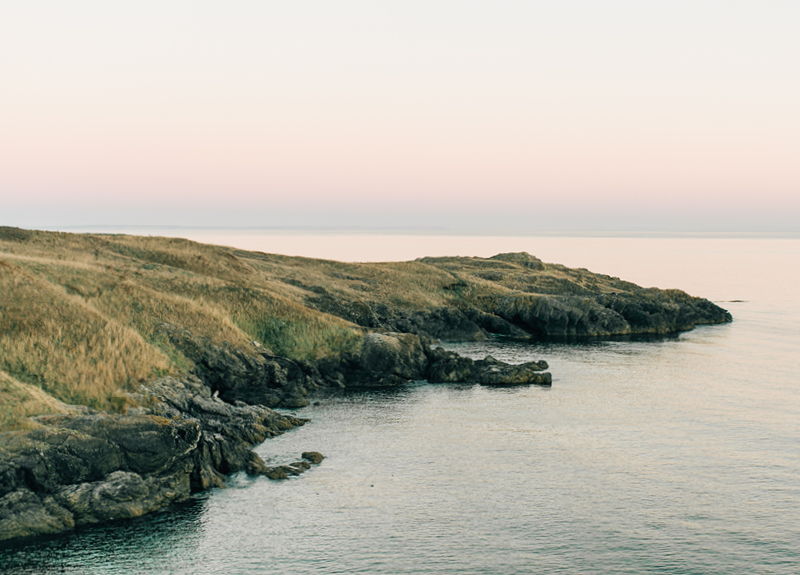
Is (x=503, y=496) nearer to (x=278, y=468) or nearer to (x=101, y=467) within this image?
(x=278, y=468)

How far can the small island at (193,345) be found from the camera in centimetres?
3612

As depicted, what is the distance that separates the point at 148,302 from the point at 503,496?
41.7m

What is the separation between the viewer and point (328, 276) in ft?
380

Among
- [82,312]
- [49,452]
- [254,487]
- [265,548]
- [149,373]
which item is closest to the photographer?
[265,548]

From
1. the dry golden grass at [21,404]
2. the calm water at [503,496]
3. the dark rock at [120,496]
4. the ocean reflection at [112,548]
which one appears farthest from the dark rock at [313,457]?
the dry golden grass at [21,404]

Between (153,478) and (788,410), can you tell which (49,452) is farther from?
(788,410)

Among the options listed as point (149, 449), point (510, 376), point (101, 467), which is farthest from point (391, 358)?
point (101, 467)

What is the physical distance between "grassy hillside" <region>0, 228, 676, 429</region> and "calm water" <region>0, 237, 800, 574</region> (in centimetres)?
1190

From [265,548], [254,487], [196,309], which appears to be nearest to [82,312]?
[196,309]

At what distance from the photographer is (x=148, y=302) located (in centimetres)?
6650

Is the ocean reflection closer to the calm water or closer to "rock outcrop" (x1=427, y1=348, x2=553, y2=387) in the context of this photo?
the calm water

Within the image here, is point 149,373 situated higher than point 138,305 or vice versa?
point 138,305

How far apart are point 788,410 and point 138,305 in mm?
56499

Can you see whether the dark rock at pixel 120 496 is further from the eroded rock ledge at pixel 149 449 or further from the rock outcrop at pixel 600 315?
the rock outcrop at pixel 600 315
